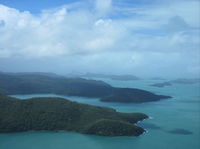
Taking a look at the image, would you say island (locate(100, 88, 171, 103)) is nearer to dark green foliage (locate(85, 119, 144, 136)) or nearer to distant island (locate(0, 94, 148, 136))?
distant island (locate(0, 94, 148, 136))

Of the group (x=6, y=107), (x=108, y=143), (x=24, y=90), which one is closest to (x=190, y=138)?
(x=108, y=143)

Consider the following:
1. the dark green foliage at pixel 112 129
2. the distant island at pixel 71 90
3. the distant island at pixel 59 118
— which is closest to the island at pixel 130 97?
the distant island at pixel 71 90

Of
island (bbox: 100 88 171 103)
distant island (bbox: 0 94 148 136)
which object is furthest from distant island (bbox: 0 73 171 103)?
distant island (bbox: 0 94 148 136)

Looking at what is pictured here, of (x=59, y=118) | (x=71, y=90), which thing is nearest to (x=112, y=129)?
(x=59, y=118)

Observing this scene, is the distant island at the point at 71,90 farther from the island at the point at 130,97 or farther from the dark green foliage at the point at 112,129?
the dark green foliage at the point at 112,129

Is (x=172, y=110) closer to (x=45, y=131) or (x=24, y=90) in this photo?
(x=45, y=131)
